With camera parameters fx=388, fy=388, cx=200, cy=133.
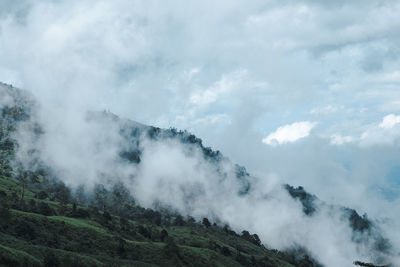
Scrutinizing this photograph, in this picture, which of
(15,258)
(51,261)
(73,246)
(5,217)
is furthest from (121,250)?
(15,258)

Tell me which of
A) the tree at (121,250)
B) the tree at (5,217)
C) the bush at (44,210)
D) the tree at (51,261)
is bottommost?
the tree at (51,261)

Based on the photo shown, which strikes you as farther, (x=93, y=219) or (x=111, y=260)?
(x=93, y=219)

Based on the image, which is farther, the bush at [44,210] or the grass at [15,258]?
the bush at [44,210]

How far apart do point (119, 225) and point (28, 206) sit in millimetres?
47808

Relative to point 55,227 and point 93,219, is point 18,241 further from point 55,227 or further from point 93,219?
point 93,219

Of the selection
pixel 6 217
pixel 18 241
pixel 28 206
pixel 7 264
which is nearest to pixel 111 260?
pixel 18 241

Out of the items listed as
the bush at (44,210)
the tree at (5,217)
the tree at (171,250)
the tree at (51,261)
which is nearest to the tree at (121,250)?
the tree at (171,250)

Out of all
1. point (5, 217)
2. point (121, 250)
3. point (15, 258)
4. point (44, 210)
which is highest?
point (44, 210)

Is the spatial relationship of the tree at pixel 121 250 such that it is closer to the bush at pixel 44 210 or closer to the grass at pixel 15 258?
→ the bush at pixel 44 210

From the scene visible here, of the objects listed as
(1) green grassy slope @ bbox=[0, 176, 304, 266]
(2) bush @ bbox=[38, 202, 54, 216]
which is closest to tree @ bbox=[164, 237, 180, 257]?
(1) green grassy slope @ bbox=[0, 176, 304, 266]

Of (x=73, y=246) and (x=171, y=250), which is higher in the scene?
(x=171, y=250)

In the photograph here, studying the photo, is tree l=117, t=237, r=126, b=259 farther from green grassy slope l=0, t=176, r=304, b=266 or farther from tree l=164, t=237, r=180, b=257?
tree l=164, t=237, r=180, b=257

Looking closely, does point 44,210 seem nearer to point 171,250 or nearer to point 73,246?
point 73,246

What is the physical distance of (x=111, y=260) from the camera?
12006cm
